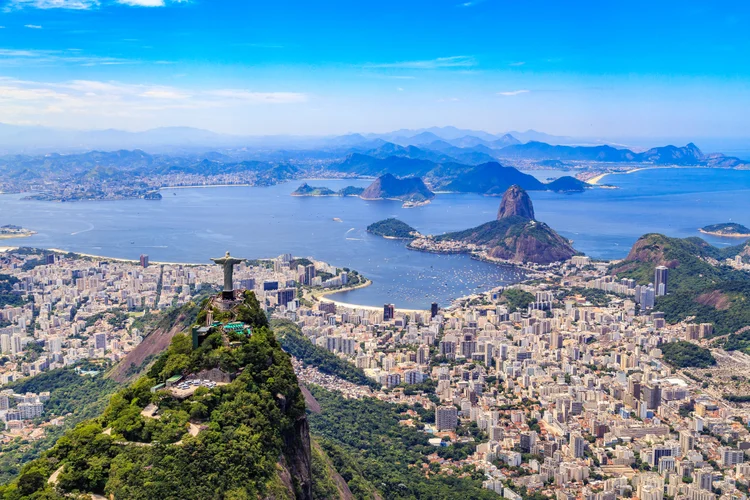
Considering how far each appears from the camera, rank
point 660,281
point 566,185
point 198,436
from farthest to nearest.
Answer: point 566,185 < point 660,281 < point 198,436

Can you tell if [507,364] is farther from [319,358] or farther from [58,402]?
[58,402]

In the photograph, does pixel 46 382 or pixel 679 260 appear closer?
pixel 46 382

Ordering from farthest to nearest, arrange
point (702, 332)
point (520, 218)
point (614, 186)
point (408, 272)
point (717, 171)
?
1. point (717, 171)
2. point (614, 186)
3. point (520, 218)
4. point (408, 272)
5. point (702, 332)

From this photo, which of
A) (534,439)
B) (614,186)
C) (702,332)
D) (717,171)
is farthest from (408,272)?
(717,171)

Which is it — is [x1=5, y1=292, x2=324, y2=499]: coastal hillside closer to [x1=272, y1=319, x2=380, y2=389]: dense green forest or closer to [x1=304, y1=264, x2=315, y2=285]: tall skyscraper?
[x1=272, y1=319, x2=380, y2=389]: dense green forest

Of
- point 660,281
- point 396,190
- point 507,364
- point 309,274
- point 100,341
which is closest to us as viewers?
point 507,364

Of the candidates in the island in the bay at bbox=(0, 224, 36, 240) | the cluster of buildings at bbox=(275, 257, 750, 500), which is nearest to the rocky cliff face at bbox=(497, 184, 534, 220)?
the cluster of buildings at bbox=(275, 257, 750, 500)

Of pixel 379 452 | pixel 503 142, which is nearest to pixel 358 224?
pixel 379 452

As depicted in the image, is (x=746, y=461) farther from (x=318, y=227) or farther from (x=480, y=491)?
(x=318, y=227)
